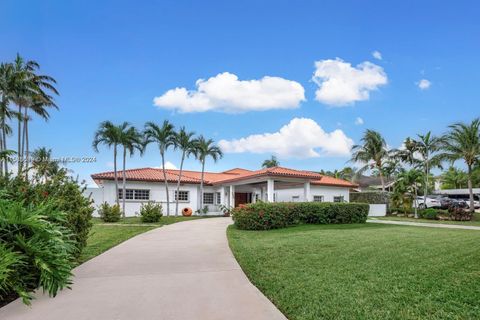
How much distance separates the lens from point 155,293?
209 inches

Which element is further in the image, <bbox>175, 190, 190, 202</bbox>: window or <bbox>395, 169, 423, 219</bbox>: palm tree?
<bbox>175, 190, 190, 202</bbox>: window

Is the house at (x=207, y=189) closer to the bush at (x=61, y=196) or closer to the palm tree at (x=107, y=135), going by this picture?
the palm tree at (x=107, y=135)

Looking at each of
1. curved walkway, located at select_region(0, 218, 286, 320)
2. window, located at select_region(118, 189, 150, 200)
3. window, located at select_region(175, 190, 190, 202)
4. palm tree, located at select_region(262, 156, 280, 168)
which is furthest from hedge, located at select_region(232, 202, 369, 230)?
palm tree, located at select_region(262, 156, 280, 168)

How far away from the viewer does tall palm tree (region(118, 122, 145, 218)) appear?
24.5 metres

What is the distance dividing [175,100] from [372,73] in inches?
510

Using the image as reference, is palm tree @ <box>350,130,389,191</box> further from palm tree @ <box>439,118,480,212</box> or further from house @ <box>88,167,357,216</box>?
palm tree @ <box>439,118,480,212</box>

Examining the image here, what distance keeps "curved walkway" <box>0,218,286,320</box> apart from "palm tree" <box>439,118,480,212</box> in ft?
87.9

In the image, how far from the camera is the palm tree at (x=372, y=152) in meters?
36.4

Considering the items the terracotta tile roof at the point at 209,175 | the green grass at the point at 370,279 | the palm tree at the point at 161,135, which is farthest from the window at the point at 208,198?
the green grass at the point at 370,279

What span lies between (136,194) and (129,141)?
506cm

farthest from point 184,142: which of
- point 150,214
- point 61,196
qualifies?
point 61,196

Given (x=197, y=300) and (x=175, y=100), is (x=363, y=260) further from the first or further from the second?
(x=175, y=100)

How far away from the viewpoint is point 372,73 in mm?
16344

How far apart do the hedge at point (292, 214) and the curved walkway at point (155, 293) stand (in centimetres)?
727
